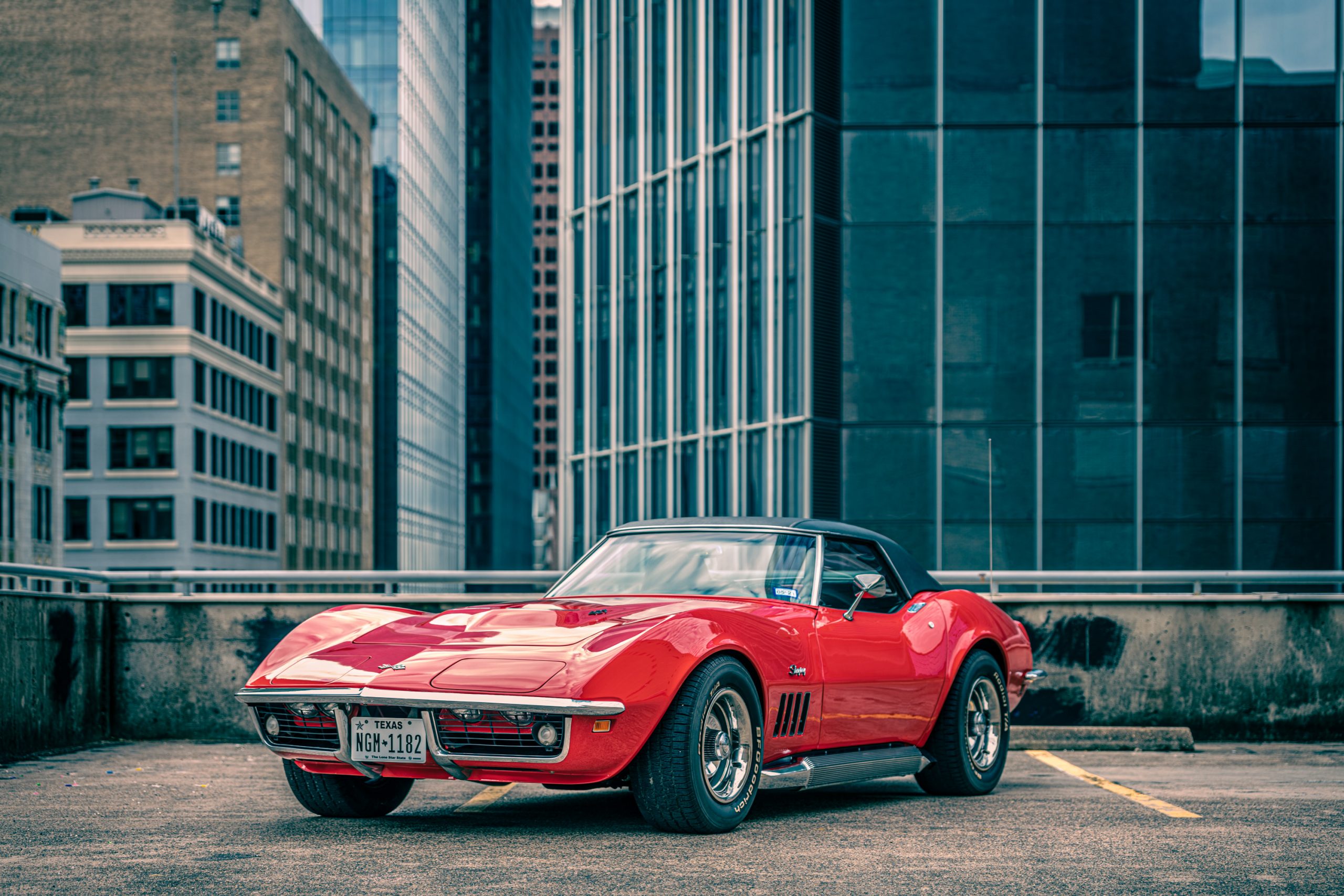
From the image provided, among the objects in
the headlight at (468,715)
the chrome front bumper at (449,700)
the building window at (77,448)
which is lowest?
the headlight at (468,715)

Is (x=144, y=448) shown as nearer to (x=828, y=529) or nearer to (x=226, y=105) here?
(x=226, y=105)

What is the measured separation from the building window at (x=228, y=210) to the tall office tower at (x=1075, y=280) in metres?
62.6

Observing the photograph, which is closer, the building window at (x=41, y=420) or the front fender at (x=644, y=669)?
the front fender at (x=644, y=669)

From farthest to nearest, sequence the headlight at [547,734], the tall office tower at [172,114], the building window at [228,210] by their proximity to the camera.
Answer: the building window at [228,210] → the tall office tower at [172,114] → the headlight at [547,734]

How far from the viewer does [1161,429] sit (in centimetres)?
2392

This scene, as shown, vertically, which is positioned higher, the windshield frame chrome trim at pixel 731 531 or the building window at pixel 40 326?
the building window at pixel 40 326

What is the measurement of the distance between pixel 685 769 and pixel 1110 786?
3.23 metres

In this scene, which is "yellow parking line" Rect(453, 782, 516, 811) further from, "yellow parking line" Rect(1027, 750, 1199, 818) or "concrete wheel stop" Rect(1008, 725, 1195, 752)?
"concrete wheel stop" Rect(1008, 725, 1195, 752)

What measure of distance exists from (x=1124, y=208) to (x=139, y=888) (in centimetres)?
2136

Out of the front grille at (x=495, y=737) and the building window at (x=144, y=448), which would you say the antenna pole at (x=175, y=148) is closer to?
the building window at (x=144, y=448)

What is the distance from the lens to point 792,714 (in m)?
6.80

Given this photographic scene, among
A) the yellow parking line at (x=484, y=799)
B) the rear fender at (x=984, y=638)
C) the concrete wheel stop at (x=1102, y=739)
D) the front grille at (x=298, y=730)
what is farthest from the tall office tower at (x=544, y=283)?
the front grille at (x=298, y=730)

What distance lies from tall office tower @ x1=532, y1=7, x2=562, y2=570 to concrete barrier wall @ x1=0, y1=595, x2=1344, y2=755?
145641 millimetres

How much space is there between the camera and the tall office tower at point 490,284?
113m
